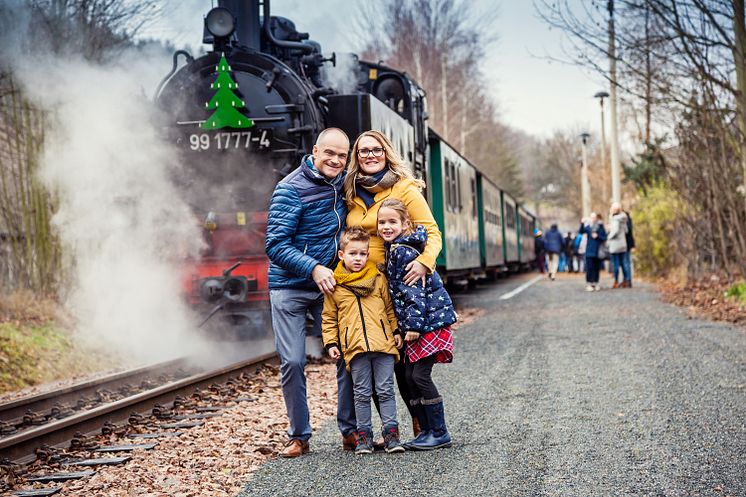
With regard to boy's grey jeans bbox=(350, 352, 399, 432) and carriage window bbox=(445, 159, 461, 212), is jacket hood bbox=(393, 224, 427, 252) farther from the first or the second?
carriage window bbox=(445, 159, 461, 212)

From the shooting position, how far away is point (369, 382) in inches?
191

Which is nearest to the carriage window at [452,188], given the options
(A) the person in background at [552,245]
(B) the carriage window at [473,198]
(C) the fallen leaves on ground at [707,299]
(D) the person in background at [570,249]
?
(B) the carriage window at [473,198]

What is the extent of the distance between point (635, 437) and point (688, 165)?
1195 centimetres

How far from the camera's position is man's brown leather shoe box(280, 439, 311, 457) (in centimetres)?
496

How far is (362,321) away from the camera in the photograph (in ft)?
15.4

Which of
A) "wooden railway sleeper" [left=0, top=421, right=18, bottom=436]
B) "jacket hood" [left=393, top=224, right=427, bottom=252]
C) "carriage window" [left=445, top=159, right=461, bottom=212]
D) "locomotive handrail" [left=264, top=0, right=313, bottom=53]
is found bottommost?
"wooden railway sleeper" [left=0, top=421, right=18, bottom=436]

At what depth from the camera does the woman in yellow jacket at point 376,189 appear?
15.7 ft

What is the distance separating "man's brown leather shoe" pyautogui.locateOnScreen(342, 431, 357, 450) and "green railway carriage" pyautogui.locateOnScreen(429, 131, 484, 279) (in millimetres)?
7956

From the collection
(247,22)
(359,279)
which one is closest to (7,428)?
(359,279)

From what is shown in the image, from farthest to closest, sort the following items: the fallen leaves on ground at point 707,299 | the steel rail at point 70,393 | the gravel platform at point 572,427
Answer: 1. the fallen leaves on ground at point 707,299
2. the steel rail at point 70,393
3. the gravel platform at point 572,427

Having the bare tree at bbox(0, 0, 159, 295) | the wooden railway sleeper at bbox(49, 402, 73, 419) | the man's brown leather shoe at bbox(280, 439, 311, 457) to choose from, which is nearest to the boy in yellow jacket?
the man's brown leather shoe at bbox(280, 439, 311, 457)

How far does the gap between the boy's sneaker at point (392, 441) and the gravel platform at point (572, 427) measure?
6 centimetres

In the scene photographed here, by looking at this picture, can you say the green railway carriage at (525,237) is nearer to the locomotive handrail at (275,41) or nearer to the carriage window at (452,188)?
the carriage window at (452,188)

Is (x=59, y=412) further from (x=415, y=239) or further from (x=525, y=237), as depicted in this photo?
(x=525, y=237)
